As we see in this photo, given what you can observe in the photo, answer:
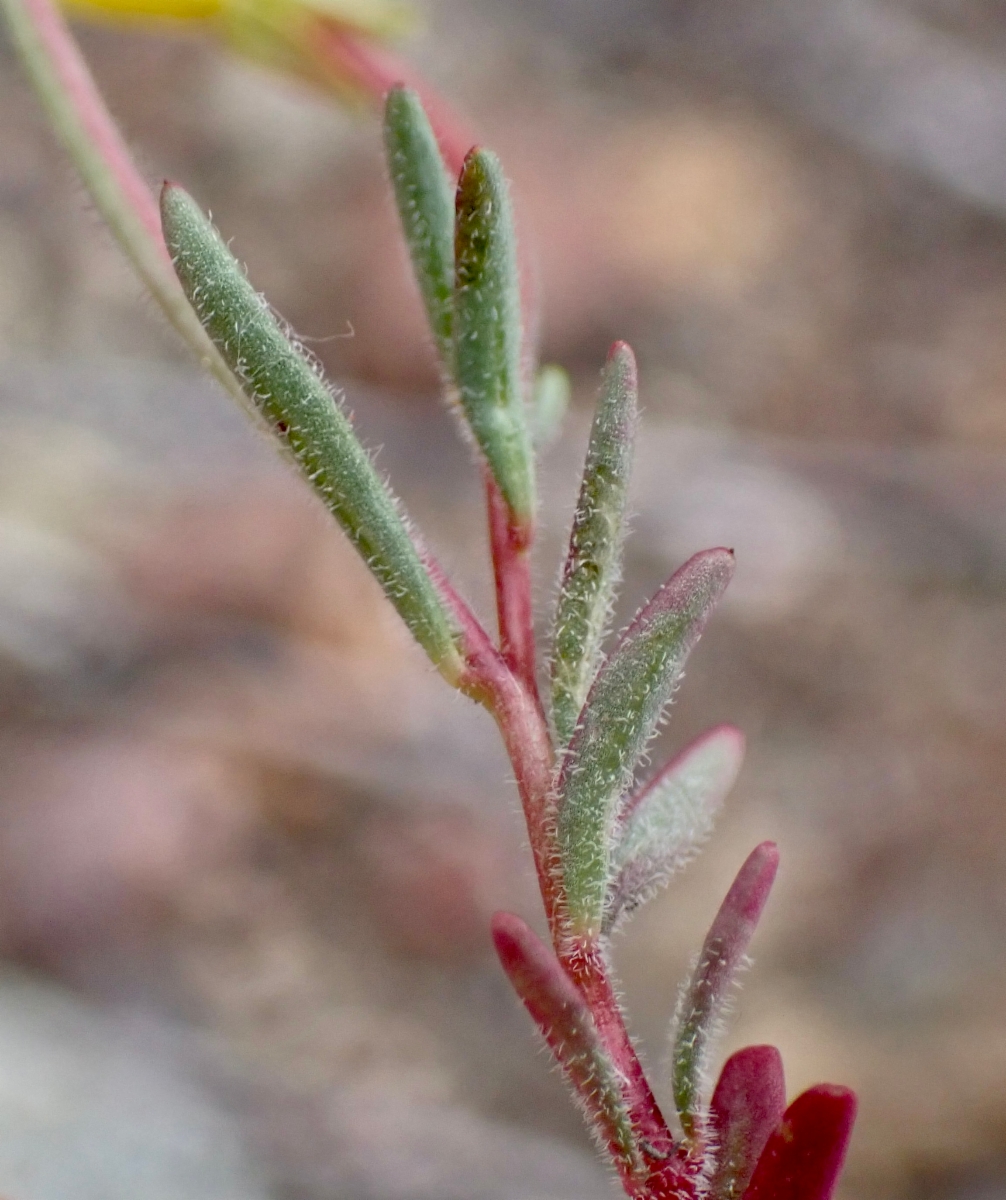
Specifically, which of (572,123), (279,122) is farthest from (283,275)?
(572,123)

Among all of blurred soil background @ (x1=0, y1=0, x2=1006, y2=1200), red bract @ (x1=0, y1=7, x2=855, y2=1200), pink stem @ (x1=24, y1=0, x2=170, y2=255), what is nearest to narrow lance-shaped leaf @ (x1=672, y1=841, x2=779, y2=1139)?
Answer: red bract @ (x1=0, y1=7, x2=855, y2=1200)

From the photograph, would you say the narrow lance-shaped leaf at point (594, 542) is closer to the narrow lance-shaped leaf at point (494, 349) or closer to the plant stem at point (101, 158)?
the narrow lance-shaped leaf at point (494, 349)

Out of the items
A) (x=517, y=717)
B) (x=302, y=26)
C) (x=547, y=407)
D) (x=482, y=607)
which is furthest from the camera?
(x=482, y=607)

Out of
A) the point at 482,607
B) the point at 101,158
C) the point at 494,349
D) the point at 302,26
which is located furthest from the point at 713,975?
the point at 482,607

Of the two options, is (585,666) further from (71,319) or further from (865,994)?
(71,319)

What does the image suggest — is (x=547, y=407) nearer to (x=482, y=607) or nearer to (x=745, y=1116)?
(x=745, y=1116)

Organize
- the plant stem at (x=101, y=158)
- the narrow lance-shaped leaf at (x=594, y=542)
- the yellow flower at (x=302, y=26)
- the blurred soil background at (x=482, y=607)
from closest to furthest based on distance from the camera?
the narrow lance-shaped leaf at (x=594, y=542) < the plant stem at (x=101, y=158) < the yellow flower at (x=302, y=26) < the blurred soil background at (x=482, y=607)

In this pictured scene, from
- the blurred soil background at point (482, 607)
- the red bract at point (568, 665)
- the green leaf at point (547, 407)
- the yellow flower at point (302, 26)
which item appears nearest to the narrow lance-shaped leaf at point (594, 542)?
the red bract at point (568, 665)
